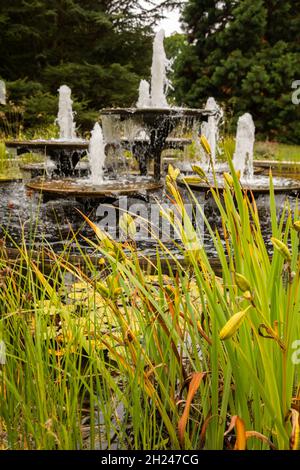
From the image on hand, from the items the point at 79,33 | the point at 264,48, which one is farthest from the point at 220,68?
the point at 79,33

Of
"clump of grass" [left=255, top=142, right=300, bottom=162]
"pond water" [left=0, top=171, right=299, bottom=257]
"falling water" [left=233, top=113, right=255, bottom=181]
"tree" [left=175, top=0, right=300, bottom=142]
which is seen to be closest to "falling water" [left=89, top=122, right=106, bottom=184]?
"pond water" [left=0, top=171, right=299, bottom=257]

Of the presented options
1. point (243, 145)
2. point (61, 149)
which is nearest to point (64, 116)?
point (61, 149)

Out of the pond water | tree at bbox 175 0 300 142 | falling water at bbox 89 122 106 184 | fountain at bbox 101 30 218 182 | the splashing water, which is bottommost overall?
the pond water

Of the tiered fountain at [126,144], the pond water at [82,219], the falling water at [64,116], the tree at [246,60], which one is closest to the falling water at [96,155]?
the tiered fountain at [126,144]

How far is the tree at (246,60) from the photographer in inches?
679

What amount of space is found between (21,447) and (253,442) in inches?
24.6

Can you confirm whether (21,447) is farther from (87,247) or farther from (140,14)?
(140,14)

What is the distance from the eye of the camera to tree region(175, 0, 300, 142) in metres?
17.2

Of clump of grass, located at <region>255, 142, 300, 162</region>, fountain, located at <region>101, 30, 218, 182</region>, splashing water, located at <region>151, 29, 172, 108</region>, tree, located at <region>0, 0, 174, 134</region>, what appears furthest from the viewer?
tree, located at <region>0, 0, 174, 134</region>

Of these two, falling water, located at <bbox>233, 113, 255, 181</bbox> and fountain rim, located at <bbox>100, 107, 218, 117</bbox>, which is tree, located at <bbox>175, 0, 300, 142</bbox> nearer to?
falling water, located at <bbox>233, 113, 255, 181</bbox>

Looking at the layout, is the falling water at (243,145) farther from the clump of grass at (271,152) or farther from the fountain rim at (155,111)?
the clump of grass at (271,152)

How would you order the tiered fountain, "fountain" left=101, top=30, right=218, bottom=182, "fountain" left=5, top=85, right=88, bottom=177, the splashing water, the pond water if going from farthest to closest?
the splashing water, "fountain" left=5, top=85, right=88, bottom=177, "fountain" left=101, top=30, right=218, bottom=182, the tiered fountain, the pond water

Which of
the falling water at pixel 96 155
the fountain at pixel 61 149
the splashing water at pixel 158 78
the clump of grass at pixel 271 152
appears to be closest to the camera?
the falling water at pixel 96 155
